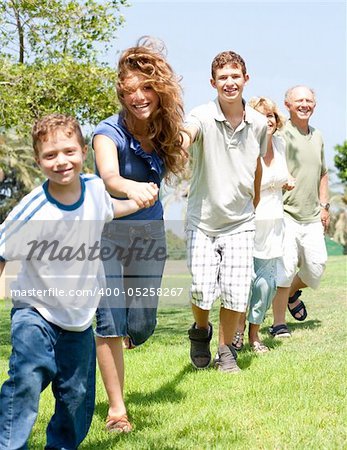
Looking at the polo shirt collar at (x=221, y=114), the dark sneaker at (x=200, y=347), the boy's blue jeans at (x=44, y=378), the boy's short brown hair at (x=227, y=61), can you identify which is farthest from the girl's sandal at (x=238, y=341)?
the boy's blue jeans at (x=44, y=378)

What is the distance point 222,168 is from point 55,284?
262 centimetres

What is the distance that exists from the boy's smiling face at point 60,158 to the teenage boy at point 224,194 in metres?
2.29

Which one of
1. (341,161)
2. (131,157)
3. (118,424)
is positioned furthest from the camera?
(341,161)

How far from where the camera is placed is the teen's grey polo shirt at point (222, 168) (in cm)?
625

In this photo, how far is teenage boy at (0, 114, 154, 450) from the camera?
381cm

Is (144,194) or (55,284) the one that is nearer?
(55,284)

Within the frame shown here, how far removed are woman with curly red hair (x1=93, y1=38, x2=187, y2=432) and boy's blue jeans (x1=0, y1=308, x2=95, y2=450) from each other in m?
0.70

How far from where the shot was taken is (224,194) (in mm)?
6258

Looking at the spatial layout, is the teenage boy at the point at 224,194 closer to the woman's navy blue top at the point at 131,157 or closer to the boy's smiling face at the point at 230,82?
the boy's smiling face at the point at 230,82

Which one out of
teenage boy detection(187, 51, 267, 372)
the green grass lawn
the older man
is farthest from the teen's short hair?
the green grass lawn

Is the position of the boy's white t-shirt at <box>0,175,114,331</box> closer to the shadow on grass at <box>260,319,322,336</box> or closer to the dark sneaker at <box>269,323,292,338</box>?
the dark sneaker at <box>269,323,292,338</box>

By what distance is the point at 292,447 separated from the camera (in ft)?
14.0

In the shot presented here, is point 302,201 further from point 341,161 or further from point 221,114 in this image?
point 341,161

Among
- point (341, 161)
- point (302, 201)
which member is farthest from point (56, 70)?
point (341, 161)
